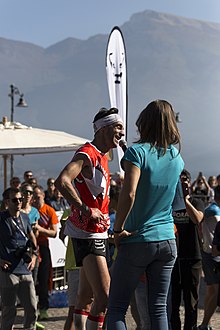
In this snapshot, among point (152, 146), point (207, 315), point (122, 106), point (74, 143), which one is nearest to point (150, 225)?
point (152, 146)

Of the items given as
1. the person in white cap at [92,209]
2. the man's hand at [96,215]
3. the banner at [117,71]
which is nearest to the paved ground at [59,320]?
the banner at [117,71]

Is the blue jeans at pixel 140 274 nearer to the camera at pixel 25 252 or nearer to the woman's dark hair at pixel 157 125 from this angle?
the woman's dark hair at pixel 157 125

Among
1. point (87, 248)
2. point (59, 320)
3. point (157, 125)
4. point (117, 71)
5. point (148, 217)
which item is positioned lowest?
point (59, 320)

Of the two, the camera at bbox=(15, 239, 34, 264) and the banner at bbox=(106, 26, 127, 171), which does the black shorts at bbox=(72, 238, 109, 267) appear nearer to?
the camera at bbox=(15, 239, 34, 264)

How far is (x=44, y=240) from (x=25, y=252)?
8.83ft

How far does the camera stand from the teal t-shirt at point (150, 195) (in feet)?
17.4

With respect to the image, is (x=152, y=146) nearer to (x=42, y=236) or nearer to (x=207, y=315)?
(x=207, y=315)

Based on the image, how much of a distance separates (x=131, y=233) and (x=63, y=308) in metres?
5.99

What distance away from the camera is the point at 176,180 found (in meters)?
5.51

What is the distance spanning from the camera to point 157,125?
5.40 m

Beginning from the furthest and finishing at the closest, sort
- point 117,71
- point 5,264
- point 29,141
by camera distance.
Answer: point 29,141
point 117,71
point 5,264

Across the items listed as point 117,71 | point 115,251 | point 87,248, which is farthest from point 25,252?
point 117,71

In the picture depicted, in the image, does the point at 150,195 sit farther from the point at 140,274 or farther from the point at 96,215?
the point at 96,215

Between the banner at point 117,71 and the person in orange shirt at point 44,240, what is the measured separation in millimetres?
1640
